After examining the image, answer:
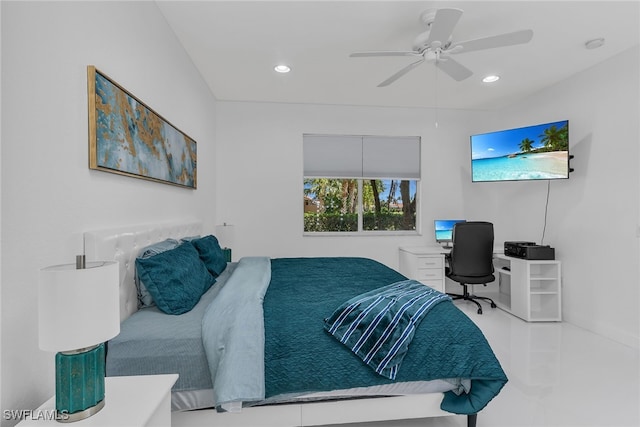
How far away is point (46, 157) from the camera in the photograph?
1307 mm

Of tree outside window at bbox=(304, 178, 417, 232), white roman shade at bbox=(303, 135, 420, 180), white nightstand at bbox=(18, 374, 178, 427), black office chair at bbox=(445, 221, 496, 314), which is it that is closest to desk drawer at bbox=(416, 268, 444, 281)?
black office chair at bbox=(445, 221, 496, 314)

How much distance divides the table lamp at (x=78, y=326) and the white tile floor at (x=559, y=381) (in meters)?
1.46

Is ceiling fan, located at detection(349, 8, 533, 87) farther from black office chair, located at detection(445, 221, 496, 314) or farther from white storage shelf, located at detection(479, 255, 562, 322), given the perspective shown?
white storage shelf, located at detection(479, 255, 562, 322)

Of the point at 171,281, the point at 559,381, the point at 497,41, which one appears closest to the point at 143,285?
the point at 171,281

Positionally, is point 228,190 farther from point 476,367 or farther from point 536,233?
point 536,233

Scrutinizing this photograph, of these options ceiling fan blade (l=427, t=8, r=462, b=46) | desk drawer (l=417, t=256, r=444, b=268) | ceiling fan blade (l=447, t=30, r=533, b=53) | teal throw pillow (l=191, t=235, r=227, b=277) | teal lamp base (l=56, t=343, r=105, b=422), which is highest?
ceiling fan blade (l=427, t=8, r=462, b=46)

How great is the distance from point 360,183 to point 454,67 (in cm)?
230

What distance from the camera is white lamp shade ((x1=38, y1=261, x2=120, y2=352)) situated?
0.93m

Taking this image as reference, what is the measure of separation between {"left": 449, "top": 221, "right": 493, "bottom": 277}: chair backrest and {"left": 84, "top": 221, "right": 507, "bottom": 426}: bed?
2282 millimetres

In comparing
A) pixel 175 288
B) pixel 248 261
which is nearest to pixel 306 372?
pixel 175 288

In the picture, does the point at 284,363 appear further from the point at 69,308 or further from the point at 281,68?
the point at 281,68

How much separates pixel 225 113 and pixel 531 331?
439 cm

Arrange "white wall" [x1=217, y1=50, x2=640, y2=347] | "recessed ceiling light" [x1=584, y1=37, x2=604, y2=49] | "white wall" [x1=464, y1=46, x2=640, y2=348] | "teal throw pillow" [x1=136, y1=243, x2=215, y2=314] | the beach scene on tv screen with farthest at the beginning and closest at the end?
1. the beach scene on tv screen
2. "white wall" [x1=217, y1=50, x2=640, y2=347]
3. "white wall" [x1=464, y1=46, x2=640, y2=348]
4. "recessed ceiling light" [x1=584, y1=37, x2=604, y2=49]
5. "teal throw pillow" [x1=136, y1=243, x2=215, y2=314]

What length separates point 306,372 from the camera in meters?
1.56
